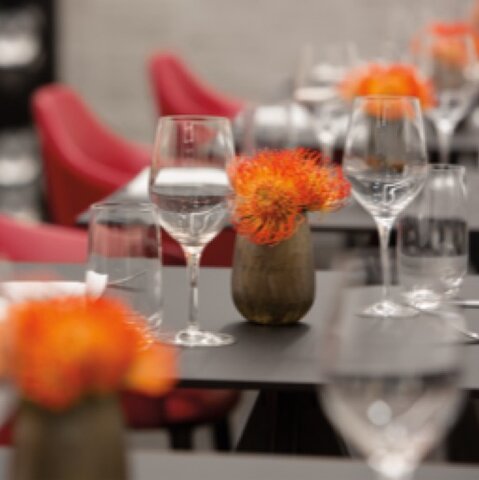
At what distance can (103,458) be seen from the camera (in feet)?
3.08

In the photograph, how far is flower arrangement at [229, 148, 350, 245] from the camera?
1.90 meters

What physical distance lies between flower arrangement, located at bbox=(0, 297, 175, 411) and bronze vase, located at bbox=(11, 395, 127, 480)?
0.01 m

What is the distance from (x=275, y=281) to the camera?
198 centimetres

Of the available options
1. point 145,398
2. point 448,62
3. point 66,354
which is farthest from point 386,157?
point 448,62

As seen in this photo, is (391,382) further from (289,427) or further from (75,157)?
(75,157)

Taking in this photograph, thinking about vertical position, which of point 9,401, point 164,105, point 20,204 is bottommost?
point 20,204

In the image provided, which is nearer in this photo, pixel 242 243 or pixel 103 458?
pixel 103 458

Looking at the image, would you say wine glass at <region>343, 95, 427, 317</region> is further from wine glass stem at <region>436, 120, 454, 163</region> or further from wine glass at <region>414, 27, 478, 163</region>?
wine glass at <region>414, 27, 478, 163</region>

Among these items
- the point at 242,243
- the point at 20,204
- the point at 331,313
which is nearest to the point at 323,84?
the point at 242,243

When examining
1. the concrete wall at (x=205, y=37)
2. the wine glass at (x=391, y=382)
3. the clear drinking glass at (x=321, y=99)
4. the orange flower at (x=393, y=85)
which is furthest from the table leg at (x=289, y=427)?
the concrete wall at (x=205, y=37)

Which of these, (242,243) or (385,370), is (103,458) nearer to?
(385,370)

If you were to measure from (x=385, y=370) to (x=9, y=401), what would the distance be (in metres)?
0.25

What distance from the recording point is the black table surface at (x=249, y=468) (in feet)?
4.29

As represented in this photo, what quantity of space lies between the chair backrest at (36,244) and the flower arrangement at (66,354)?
1.80 m
